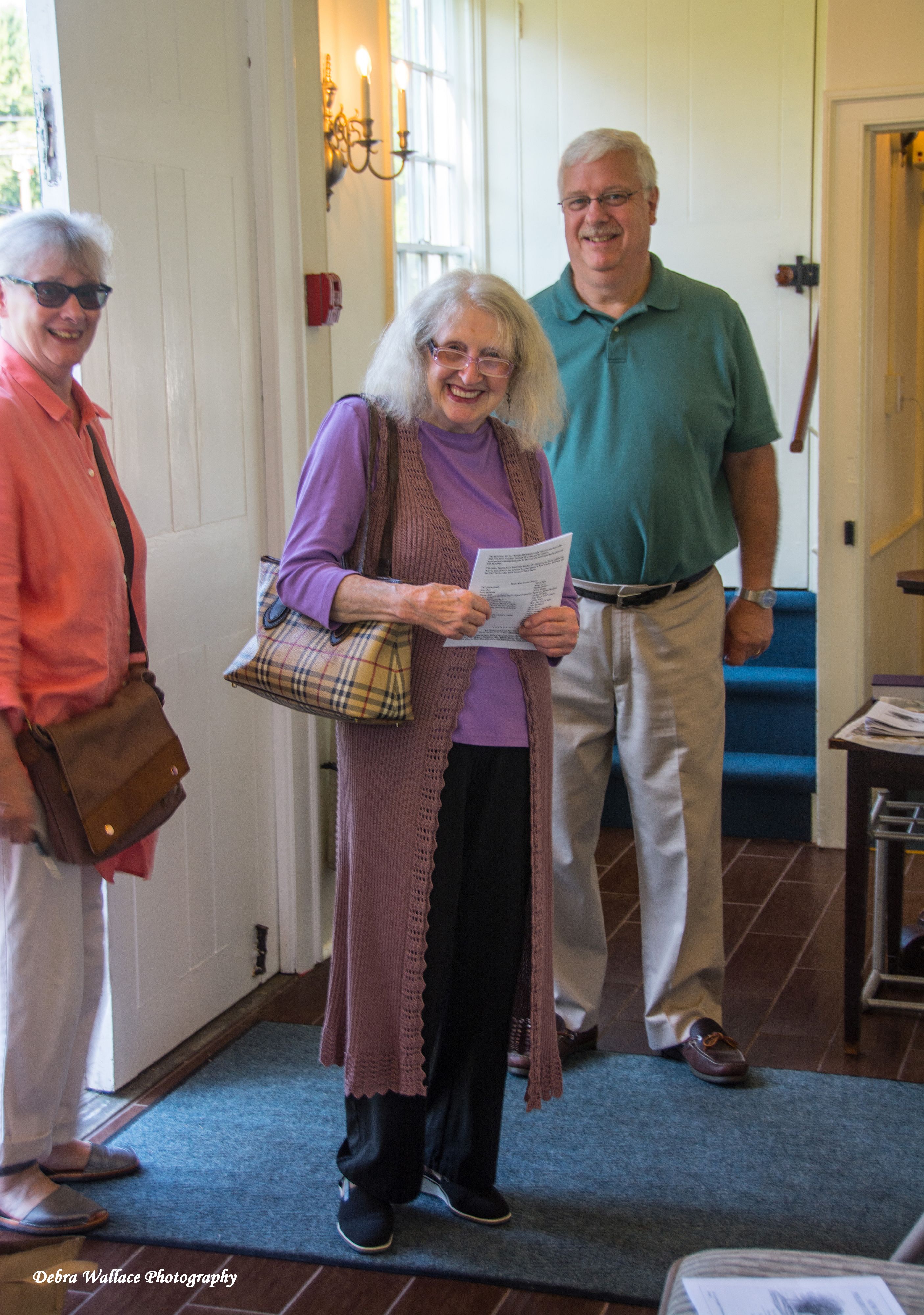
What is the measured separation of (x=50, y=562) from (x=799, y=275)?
400 cm

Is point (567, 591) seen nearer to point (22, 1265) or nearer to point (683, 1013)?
point (683, 1013)

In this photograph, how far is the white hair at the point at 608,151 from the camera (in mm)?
2592

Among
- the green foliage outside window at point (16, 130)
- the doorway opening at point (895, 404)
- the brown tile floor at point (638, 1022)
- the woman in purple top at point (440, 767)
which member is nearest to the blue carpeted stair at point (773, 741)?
the brown tile floor at point (638, 1022)

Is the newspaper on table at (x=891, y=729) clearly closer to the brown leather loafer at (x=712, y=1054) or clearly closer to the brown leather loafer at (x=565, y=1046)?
the brown leather loafer at (x=712, y=1054)

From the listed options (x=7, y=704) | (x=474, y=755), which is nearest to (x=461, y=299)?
(x=474, y=755)

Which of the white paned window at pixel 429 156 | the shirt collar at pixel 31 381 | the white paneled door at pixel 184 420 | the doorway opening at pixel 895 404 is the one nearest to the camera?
the shirt collar at pixel 31 381

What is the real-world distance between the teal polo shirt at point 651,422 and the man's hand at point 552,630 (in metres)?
0.55

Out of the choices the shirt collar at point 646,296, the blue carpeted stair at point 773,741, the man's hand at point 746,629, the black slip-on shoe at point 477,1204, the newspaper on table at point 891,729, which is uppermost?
the shirt collar at point 646,296

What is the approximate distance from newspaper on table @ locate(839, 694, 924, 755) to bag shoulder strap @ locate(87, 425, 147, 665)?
1483mm

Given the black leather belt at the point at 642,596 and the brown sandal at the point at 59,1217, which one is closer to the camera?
the brown sandal at the point at 59,1217

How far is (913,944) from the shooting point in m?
3.24

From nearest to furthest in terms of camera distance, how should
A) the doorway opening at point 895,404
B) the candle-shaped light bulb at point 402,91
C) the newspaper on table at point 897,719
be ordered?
the newspaper on table at point 897,719 < the candle-shaped light bulb at point 402,91 < the doorway opening at point 895,404

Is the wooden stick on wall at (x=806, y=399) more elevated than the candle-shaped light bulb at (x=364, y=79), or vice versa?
the candle-shaped light bulb at (x=364, y=79)

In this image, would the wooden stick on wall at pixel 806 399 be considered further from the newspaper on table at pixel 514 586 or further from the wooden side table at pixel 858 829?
the newspaper on table at pixel 514 586
